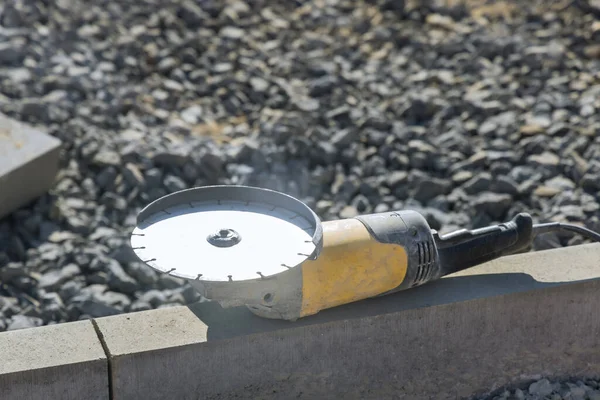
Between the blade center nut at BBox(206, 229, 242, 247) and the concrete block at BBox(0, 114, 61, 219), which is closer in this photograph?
the blade center nut at BBox(206, 229, 242, 247)

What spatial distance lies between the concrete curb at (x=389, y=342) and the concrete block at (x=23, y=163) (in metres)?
1.42

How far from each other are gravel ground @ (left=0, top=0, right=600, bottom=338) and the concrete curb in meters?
0.71

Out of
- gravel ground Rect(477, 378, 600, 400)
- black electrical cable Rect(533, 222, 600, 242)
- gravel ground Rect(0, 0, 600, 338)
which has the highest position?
black electrical cable Rect(533, 222, 600, 242)

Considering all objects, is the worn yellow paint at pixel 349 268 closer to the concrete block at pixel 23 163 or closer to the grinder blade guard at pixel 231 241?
the grinder blade guard at pixel 231 241

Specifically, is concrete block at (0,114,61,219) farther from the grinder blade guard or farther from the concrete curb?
the grinder blade guard

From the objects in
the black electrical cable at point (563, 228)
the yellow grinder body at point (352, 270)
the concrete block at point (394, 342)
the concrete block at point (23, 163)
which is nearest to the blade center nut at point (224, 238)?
the yellow grinder body at point (352, 270)

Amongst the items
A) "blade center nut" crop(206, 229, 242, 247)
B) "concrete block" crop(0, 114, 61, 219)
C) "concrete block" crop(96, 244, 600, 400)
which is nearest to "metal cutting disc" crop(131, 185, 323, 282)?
"blade center nut" crop(206, 229, 242, 247)

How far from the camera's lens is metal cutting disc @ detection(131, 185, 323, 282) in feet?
8.21

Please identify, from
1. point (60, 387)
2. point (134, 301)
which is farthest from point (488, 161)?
point (60, 387)

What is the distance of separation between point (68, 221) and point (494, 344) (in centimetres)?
198

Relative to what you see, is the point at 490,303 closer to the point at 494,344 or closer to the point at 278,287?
the point at 494,344

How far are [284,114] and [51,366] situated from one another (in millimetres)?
2587

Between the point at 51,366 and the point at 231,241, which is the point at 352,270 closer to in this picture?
the point at 231,241

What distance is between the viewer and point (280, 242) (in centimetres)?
263
